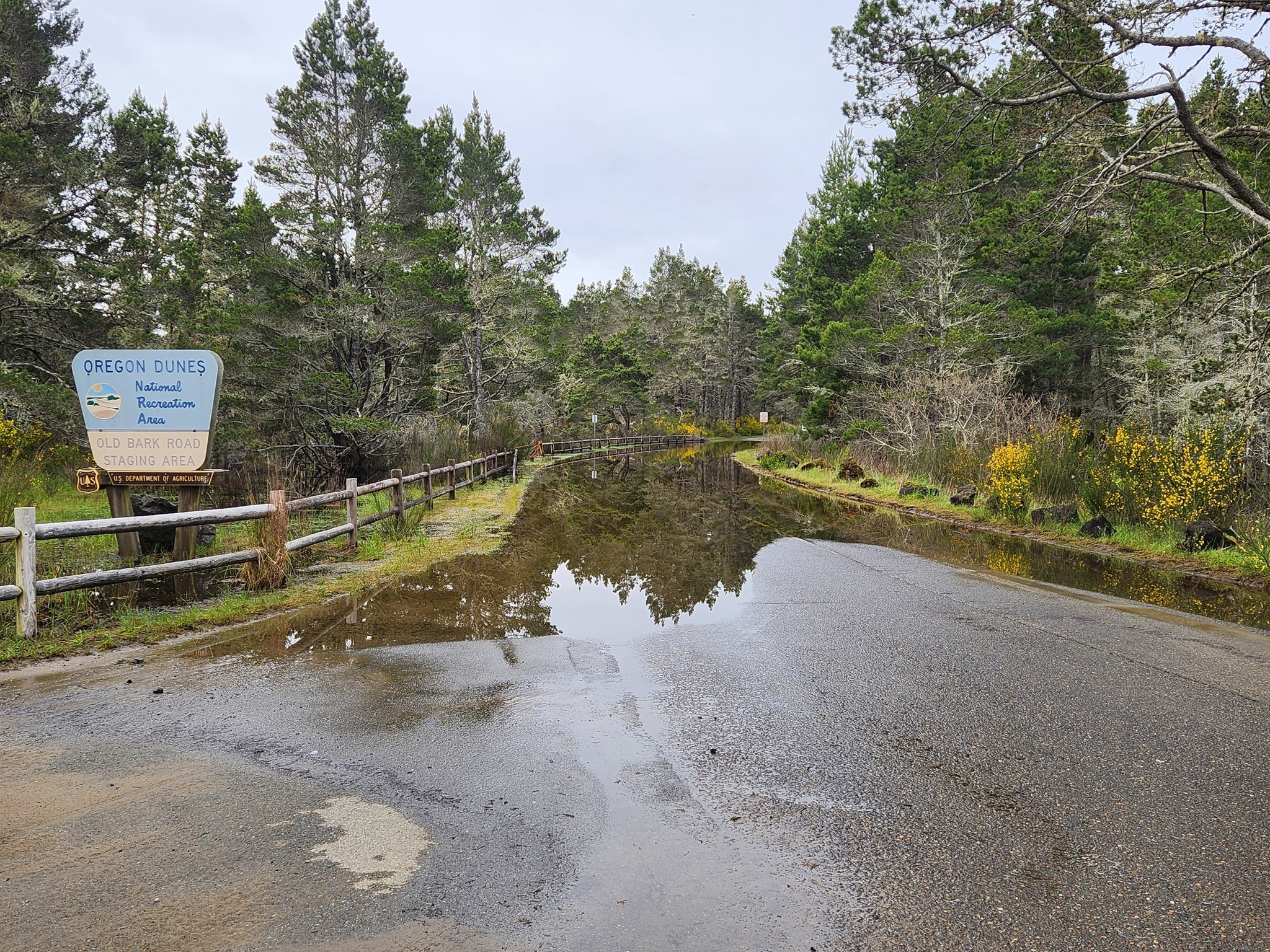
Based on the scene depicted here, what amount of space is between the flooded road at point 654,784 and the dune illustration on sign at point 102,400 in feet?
13.3

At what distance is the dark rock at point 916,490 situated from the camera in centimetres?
1789

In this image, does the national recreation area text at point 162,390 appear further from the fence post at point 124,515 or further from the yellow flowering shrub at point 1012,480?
the yellow flowering shrub at point 1012,480

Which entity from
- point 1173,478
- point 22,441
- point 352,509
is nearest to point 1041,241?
point 1173,478

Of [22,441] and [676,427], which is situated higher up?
[676,427]

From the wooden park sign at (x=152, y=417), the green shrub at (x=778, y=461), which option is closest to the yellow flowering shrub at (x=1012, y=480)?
the wooden park sign at (x=152, y=417)

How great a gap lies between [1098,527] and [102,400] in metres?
15.1

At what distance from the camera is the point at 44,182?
655 inches

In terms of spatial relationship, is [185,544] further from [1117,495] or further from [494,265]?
[494,265]

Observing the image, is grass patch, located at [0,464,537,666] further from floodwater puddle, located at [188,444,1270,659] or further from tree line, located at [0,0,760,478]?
tree line, located at [0,0,760,478]

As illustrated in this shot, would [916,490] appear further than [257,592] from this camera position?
Yes

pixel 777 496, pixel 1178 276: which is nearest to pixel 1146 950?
pixel 1178 276

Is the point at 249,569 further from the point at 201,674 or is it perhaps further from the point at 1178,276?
the point at 1178,276

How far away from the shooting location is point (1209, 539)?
1011cm

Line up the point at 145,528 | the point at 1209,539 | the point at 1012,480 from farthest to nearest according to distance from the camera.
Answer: the point at 1012,480, the point at 1209,539, the point at 145,528
